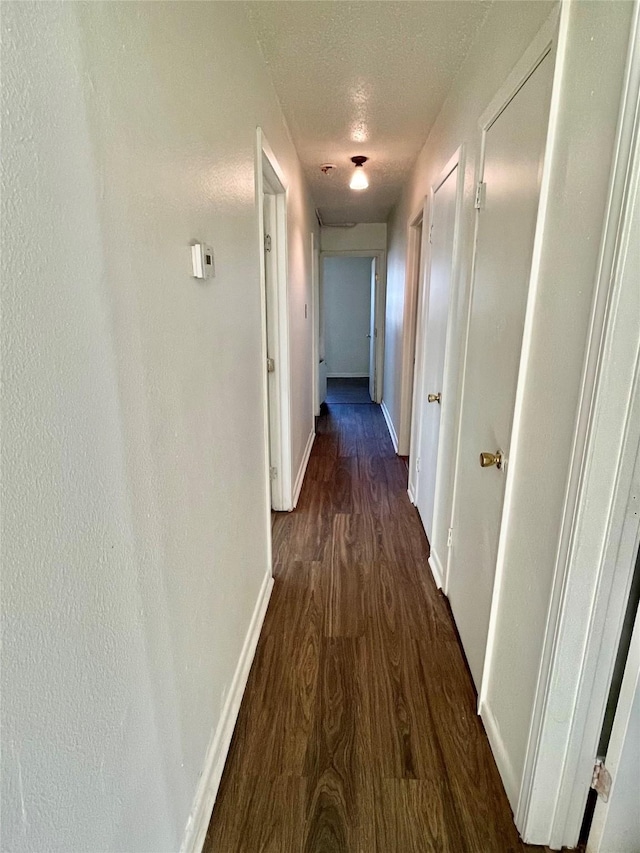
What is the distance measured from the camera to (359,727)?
151 centimetres

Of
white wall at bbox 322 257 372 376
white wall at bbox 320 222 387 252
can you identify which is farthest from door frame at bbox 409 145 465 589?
white wall at bbox 322 257 372 376

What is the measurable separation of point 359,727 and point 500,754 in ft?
1.44

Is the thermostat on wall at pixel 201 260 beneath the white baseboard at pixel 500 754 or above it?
above

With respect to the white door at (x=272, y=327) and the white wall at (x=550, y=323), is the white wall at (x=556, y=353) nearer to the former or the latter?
the white wall at (x=550, y=323)

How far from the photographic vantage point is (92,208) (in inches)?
26.7

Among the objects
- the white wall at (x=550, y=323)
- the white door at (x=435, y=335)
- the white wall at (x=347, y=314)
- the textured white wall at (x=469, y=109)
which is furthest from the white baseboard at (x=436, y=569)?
the white wall at (x=347, y=314)

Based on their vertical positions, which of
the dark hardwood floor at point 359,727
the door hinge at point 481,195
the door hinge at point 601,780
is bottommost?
the dark hardwood floor at point 359,727

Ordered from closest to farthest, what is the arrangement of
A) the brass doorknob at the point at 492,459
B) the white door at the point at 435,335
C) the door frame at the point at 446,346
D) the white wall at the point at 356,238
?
1. the brass doorknob at the point at 492,459
2. the door frame at the point at 446,346
3. the white door at the point at 435,335
4. the white wall at the point at 356,238

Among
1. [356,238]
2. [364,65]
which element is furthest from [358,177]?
[356,238]

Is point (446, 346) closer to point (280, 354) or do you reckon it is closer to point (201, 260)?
point (280, 354)

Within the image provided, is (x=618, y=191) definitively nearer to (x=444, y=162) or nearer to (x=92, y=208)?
(x=92, y=208)

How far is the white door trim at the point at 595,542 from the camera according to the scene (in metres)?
0.80

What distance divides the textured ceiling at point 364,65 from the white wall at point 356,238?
256 cm

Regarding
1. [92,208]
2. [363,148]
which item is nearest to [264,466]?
[92,208]
